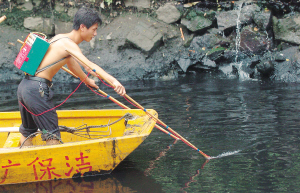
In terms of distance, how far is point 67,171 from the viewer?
13.6ft

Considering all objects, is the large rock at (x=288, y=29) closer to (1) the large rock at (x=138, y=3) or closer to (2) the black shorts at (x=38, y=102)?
(1) the large rock at (x=138, y=3)

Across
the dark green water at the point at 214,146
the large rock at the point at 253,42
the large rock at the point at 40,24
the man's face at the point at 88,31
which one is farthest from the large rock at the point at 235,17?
the man's face at the point at 88,31

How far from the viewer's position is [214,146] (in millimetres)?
5035

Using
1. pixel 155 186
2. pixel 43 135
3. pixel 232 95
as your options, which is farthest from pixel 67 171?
pixel 232 95

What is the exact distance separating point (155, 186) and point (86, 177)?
93 centimetres

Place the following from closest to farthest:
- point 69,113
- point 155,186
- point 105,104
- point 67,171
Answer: point 155,186, point 67,171, point 69,113, point 105,104

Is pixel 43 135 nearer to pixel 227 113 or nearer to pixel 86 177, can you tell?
pixel 86 177

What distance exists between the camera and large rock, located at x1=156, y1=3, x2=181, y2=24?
12.4 metres

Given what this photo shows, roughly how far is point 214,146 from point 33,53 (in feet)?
9.35

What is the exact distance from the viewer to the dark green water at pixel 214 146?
3.91 m

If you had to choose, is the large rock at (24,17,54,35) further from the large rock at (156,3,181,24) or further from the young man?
the young man

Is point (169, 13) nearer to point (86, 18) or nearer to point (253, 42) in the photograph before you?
point (253, 42)

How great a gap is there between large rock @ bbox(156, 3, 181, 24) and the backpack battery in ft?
29.2

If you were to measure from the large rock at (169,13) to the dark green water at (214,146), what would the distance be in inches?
168
